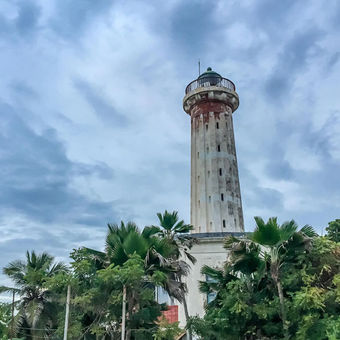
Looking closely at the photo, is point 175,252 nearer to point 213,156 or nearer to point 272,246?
point 272,246

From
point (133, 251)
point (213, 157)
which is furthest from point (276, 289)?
point (213, 157)

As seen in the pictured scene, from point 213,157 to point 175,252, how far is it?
15.8 metres

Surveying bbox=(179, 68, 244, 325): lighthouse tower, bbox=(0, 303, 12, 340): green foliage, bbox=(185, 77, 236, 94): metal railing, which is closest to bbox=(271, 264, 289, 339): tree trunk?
bbox=(0, 303, 12, 340): green foliage

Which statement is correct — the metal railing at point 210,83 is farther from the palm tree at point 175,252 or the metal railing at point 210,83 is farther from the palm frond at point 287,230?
the palm frond at point 287,230

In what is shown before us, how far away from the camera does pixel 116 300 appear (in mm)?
14305

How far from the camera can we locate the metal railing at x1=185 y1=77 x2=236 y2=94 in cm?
3491

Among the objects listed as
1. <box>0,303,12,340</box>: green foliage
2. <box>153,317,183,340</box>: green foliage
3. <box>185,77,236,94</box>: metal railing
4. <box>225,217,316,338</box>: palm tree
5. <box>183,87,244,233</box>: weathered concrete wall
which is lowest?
<box>153,317,183,340</box>: green foliage

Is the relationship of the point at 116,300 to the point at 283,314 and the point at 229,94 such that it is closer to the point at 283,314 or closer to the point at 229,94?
the point at 283,314

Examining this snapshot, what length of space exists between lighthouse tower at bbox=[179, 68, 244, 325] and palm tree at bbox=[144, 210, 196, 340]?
896 centimetres

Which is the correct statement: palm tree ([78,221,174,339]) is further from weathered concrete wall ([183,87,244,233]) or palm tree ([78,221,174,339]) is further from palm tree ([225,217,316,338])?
weathered concrete wall ([183,87,244,233])

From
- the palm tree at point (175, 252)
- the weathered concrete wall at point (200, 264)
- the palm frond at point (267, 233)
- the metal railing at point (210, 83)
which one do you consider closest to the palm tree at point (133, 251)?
the palm tree at point (175, 252)

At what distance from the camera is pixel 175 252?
17266 mm

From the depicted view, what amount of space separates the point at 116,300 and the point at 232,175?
19.5 m

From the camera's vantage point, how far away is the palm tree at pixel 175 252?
1524 cm
